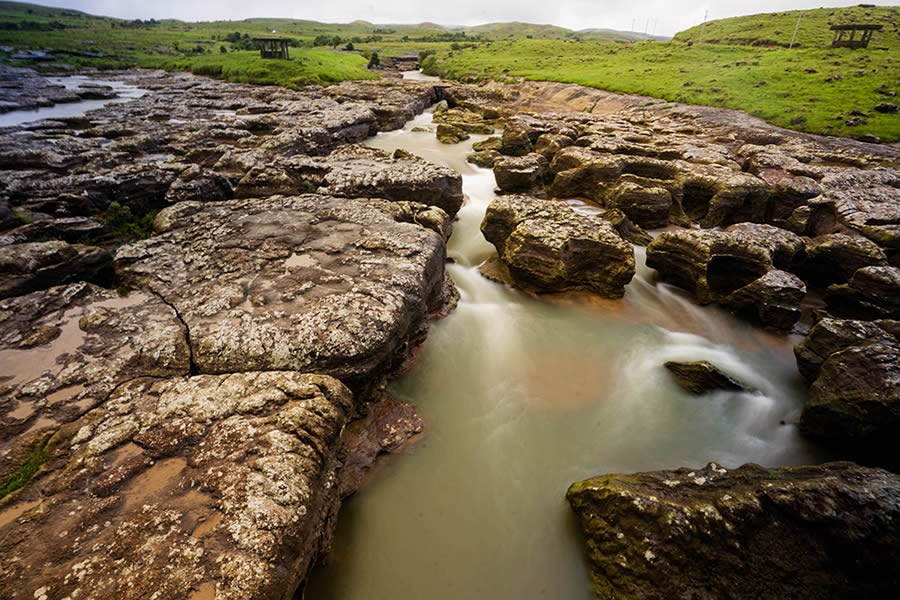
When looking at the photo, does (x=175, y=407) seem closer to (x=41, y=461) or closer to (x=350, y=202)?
(x=41, y=461)

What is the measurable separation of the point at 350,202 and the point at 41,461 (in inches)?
292

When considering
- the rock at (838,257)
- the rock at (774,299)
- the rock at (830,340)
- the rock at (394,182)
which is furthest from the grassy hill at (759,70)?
the rock at (394,182)

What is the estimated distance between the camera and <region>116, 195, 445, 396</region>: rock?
5.50m

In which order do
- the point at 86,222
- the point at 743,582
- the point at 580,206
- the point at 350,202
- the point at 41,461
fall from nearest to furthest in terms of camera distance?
the point at 41,461, the point at 743,582, the point at 86,222, the point at 350,202, the point at 580,206

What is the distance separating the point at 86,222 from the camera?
8656 mm

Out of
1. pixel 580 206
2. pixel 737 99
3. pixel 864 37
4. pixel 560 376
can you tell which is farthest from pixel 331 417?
pixel 864 37

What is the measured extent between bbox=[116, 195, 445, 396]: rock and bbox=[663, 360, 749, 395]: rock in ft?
18.9

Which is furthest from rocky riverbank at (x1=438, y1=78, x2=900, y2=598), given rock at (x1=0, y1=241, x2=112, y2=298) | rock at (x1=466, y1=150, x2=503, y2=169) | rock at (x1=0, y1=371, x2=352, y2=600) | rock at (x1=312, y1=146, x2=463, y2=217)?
rock at (x1=0, y1=241, x2=112, y2=298)

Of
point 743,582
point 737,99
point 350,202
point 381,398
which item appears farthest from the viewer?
point 737,99

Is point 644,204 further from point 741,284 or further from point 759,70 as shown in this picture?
point 759,70

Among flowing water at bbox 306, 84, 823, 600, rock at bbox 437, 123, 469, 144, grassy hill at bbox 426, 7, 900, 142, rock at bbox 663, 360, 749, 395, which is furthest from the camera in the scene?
grassy hill at bbox 426, 7, 900, 142

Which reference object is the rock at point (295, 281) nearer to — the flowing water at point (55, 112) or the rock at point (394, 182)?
the rock at point (394, 182)

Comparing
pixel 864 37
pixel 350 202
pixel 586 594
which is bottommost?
pixel 586 594

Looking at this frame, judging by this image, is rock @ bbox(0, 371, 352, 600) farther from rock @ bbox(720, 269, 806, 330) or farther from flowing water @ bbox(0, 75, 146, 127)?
flowing water @ bbox(0, 75, 146, 127)
